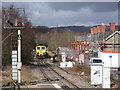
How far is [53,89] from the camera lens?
517 inches

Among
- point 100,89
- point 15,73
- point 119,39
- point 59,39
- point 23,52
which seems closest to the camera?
point 100,89

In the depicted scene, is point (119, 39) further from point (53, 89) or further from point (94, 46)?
point (53, 89)

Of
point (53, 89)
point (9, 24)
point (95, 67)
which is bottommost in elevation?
point (53, 89)

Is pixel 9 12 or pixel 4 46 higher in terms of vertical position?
pixel 9 12

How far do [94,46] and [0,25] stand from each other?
40.1 feet

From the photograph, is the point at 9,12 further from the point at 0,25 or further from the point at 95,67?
the point at 95,67

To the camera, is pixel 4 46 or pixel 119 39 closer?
pixel 4 46

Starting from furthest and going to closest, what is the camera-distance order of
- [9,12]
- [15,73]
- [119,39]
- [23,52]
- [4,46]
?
[119,39] → [23,52] → [9,12] → [4,46] → [15,73]

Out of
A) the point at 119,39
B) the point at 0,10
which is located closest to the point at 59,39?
the point at 119,39

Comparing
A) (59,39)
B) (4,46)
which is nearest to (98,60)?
(4,46)

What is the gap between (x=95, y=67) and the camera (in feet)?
47.5

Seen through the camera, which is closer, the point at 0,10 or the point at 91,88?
the point at 91,88

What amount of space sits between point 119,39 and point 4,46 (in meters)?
20.5

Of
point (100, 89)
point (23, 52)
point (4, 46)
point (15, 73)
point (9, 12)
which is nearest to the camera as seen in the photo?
point (100, 89)
